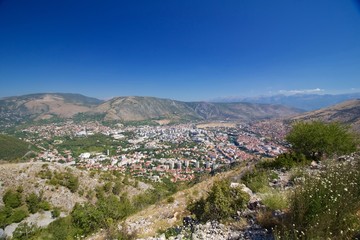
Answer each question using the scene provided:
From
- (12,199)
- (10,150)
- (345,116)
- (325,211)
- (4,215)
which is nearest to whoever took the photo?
(325,211)

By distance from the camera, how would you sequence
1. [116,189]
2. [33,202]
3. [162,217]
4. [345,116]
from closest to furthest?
1. [162,217]
2. [33,202]
3. [116,189]
4. [345,116]

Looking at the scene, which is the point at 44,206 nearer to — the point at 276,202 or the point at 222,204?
the point at 222,204

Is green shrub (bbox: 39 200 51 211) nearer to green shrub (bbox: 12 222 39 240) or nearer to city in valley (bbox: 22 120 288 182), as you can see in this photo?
green shrub (bbox: 12 222 39 240)

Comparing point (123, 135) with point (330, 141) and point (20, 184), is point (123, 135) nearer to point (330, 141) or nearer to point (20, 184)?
point (20, 184)

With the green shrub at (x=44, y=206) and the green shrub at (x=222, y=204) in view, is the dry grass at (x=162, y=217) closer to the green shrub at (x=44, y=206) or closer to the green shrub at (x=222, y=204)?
the green shrub at (x=222, y=204)

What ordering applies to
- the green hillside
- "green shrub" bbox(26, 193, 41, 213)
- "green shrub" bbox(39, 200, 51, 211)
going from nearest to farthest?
"green shrub" bbox(26, 193, 41, 213) → "green shrub" bbox(39, 200, 51, 211) → the green hillside

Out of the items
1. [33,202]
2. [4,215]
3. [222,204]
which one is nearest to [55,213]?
[33,202]

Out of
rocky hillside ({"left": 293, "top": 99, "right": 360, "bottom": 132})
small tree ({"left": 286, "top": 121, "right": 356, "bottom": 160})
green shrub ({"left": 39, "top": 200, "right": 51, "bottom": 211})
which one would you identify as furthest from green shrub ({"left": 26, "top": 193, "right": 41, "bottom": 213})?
rocky hillside ({"left": 293, "top": 99, "right": 360, "bottom": 132})
